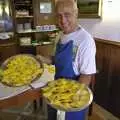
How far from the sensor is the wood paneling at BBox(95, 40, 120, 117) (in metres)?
2.45

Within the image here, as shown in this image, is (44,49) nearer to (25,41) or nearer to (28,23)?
(25,41)

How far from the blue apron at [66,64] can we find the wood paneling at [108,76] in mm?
1185

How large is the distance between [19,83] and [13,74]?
14 centimetres

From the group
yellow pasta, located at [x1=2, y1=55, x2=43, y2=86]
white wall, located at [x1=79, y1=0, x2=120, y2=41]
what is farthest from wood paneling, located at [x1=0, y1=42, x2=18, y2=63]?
yellow pasta, located at [x1=2, y1=55, x2=43, y2=86]

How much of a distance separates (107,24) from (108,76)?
2.21ft

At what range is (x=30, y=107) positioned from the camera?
2.84 m

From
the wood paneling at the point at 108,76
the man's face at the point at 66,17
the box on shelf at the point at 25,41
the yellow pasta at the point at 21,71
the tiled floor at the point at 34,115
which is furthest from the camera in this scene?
the box on shelf at the point at 25,41

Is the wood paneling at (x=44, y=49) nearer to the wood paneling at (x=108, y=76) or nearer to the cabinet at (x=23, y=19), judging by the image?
the cabinet at (x=23, y=19)

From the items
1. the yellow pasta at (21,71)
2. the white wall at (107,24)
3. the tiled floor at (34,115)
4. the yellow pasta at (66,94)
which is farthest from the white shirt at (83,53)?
the tiled floor at (34,115)

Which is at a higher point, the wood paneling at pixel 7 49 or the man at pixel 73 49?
the man at pixel 73 49

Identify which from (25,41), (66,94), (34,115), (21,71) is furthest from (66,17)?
(25,41)

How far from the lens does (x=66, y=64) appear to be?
130 cm

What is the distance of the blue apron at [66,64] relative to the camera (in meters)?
1.29

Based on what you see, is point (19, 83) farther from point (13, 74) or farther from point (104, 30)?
point (104, 30)
